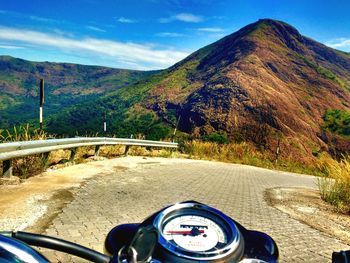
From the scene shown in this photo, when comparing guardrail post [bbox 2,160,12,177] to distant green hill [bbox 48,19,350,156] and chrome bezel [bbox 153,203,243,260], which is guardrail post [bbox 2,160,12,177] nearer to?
chrome bezel [bbox 153,203,243,260]

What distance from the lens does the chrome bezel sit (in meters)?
1.60

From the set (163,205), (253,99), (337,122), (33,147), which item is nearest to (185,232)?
(163,205)

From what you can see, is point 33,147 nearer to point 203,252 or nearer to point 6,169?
point 6,169

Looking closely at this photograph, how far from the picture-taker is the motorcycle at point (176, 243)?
1254 millimetres

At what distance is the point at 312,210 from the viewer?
841 cm

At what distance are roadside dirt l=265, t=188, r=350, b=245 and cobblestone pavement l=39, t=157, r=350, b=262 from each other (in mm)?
269

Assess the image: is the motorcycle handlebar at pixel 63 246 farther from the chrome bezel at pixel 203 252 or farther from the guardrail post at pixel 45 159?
the guardrail post at pixel 45 159

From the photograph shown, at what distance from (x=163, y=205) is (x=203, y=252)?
564 cm

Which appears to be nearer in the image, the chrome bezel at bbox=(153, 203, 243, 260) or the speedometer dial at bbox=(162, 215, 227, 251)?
the chrome bezel at bbox=(153, 203, 243, 260)

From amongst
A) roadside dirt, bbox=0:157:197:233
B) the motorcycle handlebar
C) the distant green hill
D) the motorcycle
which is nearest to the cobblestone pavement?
roadside dirt, bbox=0:157:197:233

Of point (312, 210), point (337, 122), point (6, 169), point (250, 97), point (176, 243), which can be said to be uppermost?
point (250, 97)

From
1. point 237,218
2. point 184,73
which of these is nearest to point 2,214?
point 237,218

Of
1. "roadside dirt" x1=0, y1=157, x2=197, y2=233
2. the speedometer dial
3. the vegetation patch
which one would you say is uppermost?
the speedometer dial

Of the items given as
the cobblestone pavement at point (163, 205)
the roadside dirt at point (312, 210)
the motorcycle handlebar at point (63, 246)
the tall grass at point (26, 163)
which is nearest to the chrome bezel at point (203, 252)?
the motorcycle handlebar at point (63, 246)
